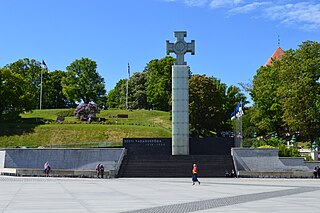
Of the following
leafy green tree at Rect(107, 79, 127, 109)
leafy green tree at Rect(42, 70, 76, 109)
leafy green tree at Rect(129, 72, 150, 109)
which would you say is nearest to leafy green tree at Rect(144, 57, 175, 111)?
leafy green tree at Rect(129, 72, 150, 109)

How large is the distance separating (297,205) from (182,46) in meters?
27.5

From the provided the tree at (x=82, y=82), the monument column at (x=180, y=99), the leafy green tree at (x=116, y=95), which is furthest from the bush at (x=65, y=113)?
the monument column at (x=180, y=99)

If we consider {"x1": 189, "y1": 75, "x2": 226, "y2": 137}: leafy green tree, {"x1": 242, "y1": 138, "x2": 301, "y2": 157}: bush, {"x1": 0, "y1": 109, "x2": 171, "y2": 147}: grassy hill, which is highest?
{"x1": 189, "y1": 75, "x2": 226, "y2": 137}: leafy green tree

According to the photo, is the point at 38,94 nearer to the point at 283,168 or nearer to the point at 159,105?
the point at 159,105

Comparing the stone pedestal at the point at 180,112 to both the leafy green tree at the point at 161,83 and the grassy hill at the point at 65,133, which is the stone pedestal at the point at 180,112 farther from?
the leafy green tree at the point at 161,83

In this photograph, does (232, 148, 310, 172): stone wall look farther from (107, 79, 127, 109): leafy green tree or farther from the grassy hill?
(107, 79, 127, 109): leafy green tree

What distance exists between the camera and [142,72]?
119m

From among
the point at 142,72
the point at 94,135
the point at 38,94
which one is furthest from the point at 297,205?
the point at 142,72

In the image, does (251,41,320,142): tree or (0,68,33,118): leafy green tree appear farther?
(0,68,33,118): leafy green tree

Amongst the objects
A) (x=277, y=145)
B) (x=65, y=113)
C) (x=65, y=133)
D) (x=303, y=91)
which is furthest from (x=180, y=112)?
(x=65, y=113)

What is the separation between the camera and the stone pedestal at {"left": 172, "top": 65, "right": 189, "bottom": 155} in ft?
132

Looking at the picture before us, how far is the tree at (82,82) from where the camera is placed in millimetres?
97875

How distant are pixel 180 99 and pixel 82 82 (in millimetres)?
60740

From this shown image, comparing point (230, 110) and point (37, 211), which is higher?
point (230, 110)
